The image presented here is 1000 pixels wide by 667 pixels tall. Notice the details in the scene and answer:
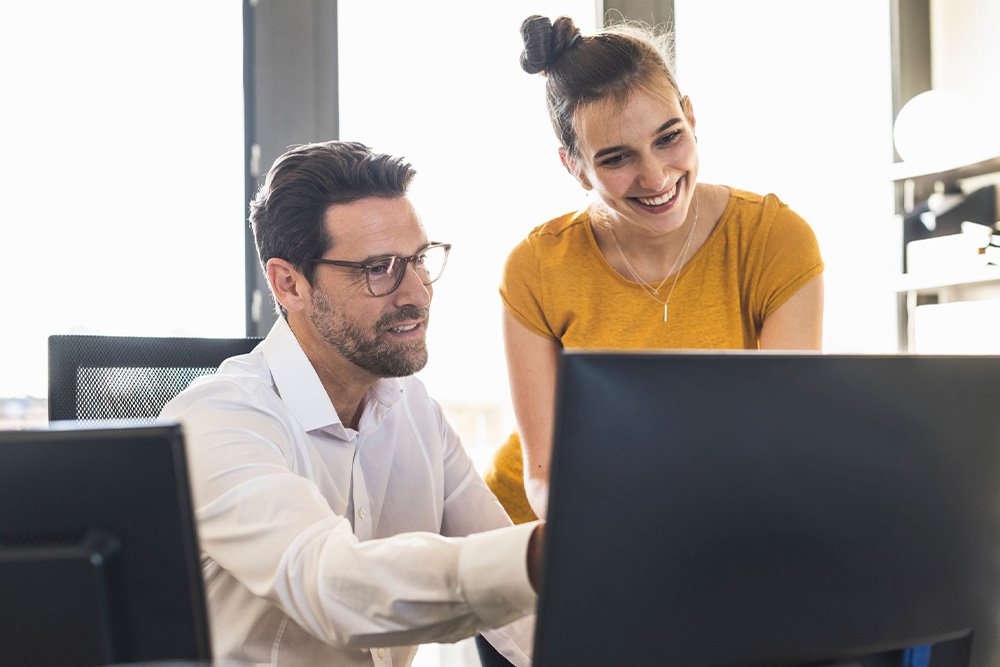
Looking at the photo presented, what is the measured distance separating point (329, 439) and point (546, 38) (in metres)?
0.79

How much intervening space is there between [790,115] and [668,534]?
3.09 meters

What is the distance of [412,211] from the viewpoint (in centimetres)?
146

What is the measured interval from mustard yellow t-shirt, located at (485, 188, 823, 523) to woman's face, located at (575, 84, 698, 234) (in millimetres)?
117

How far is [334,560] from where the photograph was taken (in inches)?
31.9

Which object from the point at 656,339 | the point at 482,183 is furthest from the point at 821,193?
the point at 656,339

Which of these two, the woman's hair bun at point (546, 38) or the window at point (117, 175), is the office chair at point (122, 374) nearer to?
the woman's hair bun at point (546, 38)

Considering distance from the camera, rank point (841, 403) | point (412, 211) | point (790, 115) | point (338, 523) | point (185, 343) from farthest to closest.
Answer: point (790, 115), point (185, 343), point (412, 211), point (338, 523), point (841, 403)

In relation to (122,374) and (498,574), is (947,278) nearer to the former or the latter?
(122,374)

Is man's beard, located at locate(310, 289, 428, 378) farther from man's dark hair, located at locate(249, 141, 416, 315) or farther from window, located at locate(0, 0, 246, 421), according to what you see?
window, located at locate(0, 0, 246, 421)

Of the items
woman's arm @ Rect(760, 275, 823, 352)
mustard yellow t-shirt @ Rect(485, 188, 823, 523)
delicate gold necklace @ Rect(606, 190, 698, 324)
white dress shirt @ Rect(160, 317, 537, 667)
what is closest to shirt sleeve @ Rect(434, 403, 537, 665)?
white dress shirt @ Rect(160, 317, 537, 667)

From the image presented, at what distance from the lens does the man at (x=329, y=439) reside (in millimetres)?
859

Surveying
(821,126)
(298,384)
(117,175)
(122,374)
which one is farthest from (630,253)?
(821,126)

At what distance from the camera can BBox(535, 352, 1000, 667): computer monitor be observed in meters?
0.61

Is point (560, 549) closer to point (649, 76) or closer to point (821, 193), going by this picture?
point (649, 76)
